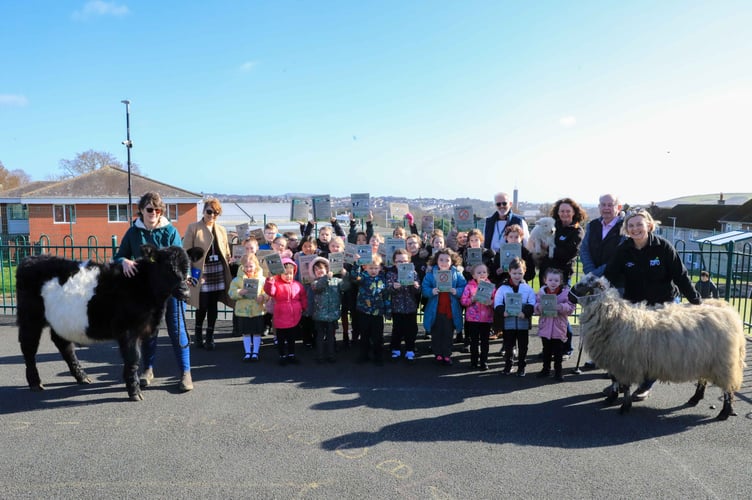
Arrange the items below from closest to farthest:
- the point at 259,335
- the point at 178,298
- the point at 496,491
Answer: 1. the point at 496,491
2. the point at 178,298
3. the point at 259,335

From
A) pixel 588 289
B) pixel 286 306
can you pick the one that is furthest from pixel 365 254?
pixel 588 289

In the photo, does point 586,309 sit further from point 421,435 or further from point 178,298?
point 178,298

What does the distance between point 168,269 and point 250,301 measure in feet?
6.53

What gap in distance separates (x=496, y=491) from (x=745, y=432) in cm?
301

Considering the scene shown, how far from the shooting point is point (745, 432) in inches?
186

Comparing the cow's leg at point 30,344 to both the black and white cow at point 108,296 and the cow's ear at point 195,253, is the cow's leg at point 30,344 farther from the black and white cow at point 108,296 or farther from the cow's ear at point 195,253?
the cow's ear at point 195,253

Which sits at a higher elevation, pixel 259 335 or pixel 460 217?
pixel 460 217

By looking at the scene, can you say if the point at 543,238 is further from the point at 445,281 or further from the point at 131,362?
the point at 131,362

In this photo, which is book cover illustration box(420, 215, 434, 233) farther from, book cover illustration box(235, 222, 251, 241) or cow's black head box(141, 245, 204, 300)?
cow's black head box(141, 245, 204, 300)

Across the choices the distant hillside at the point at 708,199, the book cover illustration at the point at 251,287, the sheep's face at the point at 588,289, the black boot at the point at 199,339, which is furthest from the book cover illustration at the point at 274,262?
the distant hillside at the point at 708,199

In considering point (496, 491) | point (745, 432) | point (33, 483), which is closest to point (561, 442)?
point (496, 491)

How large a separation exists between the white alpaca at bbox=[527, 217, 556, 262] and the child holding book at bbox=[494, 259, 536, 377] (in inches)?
23.7

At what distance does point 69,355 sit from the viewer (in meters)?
5.82

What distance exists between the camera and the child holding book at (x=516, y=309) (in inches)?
244
